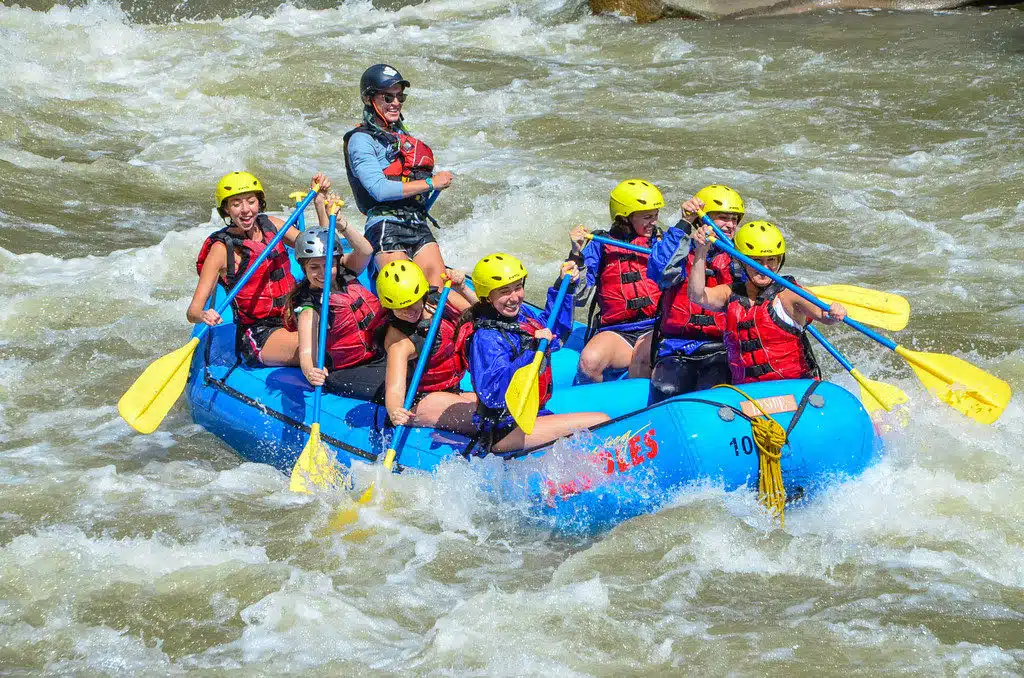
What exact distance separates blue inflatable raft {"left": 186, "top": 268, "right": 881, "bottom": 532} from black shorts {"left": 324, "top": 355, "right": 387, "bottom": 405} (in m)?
0.09

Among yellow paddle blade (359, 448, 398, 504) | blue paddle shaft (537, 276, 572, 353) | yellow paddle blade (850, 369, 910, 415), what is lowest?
yellow paddle blade (359, 448, 398, 504)

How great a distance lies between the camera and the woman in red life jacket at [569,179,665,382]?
19.0 feet

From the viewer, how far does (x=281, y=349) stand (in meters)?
6.00

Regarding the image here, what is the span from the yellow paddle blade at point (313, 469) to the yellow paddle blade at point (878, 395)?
2.39m

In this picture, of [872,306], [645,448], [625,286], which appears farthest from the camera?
[625,286]

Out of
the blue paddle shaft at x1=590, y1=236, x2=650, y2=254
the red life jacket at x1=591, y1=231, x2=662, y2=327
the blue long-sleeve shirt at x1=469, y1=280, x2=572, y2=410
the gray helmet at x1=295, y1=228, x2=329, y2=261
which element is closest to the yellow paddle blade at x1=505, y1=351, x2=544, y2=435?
the blue long-sleeve shirt at x1=469, y1=280, x2=572, y2=410

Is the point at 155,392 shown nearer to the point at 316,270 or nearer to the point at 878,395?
the point at 316,270

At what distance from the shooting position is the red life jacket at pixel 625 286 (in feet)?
19.3

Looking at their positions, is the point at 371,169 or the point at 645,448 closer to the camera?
the point at 645,448

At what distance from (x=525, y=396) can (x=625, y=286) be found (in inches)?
51.0

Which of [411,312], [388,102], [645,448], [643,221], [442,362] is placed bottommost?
[645,448]

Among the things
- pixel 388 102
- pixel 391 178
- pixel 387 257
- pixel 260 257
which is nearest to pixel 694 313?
pixel 387 257

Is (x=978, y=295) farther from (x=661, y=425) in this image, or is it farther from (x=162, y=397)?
(x=162, y=397)

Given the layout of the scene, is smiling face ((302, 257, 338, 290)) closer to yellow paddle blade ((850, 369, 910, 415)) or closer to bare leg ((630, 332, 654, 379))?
bare leg ((630, 332, 654, 379))
